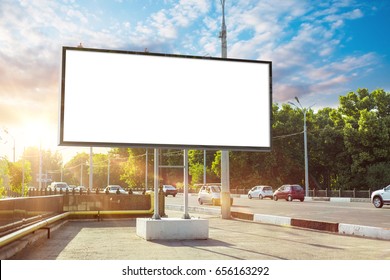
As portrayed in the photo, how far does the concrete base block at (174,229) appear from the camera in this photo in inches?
516

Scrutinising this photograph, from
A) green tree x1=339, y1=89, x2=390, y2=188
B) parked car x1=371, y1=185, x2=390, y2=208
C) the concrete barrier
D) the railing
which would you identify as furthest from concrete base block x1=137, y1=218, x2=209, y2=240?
green tree x1=339, y1=89, x2=390, y2=188

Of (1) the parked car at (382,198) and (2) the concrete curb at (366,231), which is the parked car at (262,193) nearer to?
(1) the parked car at (382,198)

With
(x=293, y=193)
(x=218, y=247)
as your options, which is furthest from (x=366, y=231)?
(x=293, y=193)

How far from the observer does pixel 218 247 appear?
11.6 meters

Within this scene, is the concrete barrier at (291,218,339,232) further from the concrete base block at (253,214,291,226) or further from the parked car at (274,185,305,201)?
the parked car at (274,185,305,201)

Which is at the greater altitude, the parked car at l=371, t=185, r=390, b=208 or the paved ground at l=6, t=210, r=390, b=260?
the parked car at l=371, t=185, r=390, b=208

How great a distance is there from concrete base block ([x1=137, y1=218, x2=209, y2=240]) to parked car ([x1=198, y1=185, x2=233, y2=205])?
2454 centimetres

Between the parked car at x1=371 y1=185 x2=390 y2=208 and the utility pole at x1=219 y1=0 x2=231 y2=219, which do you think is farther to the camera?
the parked car at x1=371 y1=185 x2=390 y2=208

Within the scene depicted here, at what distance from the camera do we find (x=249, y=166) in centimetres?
6762

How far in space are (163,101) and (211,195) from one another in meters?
26.4

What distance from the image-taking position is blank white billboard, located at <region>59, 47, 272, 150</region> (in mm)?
12398

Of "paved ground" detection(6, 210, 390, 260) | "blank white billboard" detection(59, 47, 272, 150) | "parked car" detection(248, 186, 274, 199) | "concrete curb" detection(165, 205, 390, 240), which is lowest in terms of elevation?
"paved ground" detection(6, 210, 390, 260)

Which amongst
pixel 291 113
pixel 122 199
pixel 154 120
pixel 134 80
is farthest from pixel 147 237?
pixel 291 113
